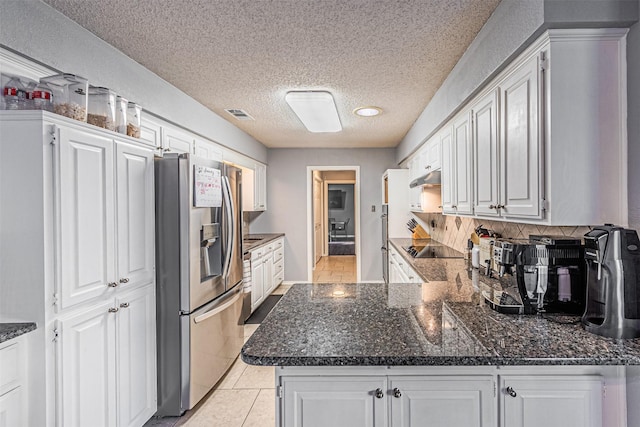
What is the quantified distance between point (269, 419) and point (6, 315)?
156cm

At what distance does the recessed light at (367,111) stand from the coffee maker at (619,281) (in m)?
2.61

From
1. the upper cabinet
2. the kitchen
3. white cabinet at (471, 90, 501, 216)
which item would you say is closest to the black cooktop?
the kitchen

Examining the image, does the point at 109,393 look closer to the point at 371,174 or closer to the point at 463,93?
the point at 463,93

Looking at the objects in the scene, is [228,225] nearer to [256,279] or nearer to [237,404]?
[237,404]

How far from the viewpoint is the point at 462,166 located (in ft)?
8.41

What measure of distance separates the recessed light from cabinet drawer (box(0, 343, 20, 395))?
10.4 feet

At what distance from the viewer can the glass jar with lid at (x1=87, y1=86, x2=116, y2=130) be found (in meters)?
1.78

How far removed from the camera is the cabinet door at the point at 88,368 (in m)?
1.51

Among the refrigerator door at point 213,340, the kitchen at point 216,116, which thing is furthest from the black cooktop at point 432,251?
the refrigerator door at point 213,340

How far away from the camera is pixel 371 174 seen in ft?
19.6

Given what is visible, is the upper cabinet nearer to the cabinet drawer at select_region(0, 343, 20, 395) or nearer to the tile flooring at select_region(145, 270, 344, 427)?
the tile flooring at select_region(145, 270, 344, 427)

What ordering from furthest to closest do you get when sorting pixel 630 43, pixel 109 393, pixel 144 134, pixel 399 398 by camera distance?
pixel 144 134 → pixel 109 393 → pixel 630 43 → pixel 399 398

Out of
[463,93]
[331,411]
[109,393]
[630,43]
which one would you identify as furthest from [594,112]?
[109,393]

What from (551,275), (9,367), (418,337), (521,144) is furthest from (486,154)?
(9,367)
